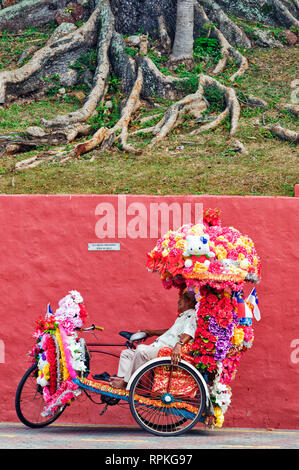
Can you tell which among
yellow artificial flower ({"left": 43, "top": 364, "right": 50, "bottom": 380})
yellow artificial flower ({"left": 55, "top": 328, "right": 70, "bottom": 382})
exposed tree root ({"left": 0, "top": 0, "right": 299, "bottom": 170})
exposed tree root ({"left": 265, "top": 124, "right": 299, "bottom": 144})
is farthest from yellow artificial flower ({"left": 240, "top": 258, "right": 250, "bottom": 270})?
exposed tree root ({"left": 265, "top": 124, "right": 299, "bottom": 144})

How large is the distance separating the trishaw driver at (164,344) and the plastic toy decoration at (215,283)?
0.36ft

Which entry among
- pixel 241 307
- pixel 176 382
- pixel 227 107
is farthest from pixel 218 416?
pixel 227 107

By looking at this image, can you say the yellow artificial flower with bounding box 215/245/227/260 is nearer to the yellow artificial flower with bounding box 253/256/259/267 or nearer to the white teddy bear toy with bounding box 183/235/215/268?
the white teddy bear toy with bounding box 183/235/215/268

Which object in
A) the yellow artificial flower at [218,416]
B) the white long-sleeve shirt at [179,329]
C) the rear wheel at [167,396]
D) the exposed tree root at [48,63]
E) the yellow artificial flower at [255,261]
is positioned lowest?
the yellow artificial flower at [218,416]

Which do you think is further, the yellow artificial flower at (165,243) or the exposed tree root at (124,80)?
the exposed tree root at (124,80)

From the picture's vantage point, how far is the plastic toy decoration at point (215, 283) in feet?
15.7

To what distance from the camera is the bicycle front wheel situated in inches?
210

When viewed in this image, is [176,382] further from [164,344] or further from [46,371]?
[46,371]

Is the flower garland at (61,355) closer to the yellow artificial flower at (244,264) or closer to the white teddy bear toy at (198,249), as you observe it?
the white teddy bear toy at (198,249)

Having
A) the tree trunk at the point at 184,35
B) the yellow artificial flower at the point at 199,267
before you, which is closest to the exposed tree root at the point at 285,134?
the tree trunk at the point at 184,35

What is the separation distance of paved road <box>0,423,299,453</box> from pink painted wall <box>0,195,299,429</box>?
11.6 inches

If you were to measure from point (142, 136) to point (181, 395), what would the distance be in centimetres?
645

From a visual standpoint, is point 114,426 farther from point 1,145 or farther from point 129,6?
point 129,6

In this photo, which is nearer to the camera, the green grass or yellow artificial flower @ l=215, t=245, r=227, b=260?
yellow artificial flower @ l=215, t=245, r=227, b=260
